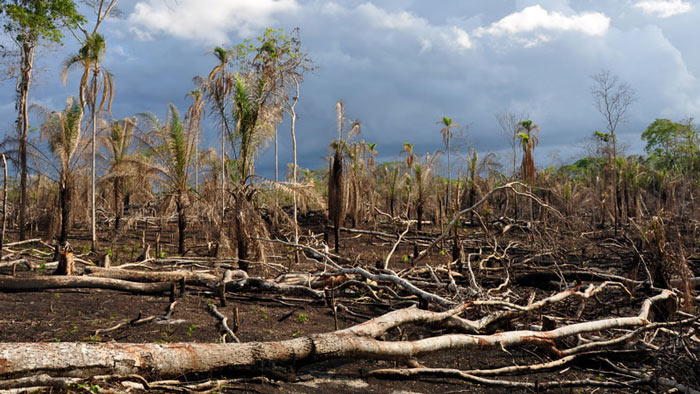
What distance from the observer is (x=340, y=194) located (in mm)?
16766

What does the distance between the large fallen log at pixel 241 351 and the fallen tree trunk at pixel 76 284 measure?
476 centimetres

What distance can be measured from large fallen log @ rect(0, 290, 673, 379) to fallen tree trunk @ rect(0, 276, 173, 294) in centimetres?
476

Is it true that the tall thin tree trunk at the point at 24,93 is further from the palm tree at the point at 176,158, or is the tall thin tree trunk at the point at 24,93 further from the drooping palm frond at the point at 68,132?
the palm tree at the point at 176,158

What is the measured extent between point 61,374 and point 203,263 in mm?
10235

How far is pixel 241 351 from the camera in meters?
4.92

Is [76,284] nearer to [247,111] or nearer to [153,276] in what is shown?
[153,276]

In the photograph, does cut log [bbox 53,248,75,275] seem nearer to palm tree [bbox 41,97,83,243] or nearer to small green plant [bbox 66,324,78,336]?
small green plant [bbox 66,324,78,336]

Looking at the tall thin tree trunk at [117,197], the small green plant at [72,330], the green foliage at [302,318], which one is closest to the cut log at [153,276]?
the green foliage at [302,318]

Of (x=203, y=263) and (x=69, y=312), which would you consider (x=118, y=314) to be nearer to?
(x=69, y=312)

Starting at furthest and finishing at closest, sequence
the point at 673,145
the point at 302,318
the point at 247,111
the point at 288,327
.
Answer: the point at 673,145 → the point at 247,111 → the point at 302,318 → the point at 288,327

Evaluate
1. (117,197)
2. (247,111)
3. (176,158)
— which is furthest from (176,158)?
(117,197)

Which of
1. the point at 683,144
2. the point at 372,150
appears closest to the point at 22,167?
the point at 372,150

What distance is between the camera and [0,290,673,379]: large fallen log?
13.4 feet

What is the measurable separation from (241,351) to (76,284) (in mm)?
5719
